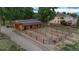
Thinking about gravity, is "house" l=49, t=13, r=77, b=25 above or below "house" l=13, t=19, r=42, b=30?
above

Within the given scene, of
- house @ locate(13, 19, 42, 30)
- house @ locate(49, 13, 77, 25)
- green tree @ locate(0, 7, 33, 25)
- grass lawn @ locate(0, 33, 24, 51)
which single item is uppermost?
green tree @ locate(0, 7, 33, 25)

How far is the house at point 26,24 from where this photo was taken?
3119 millimetres

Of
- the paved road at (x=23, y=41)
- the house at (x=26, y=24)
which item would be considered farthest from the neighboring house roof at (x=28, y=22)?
the paved road at (x=23, y=41)

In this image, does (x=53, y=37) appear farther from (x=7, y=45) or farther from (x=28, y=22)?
(x=7, y=45)

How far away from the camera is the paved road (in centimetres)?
312

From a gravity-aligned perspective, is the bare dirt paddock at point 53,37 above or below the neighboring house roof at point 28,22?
below

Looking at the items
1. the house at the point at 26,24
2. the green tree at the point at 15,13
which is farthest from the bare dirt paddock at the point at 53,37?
the green tree at the point at 15,13

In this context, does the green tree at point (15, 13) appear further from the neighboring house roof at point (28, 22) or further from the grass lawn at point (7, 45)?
the grass lawn at point (7, 45)

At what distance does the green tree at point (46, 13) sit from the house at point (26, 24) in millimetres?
68

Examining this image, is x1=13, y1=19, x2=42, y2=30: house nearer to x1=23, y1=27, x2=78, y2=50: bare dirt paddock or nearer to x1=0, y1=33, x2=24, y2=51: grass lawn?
x1=23, y1=27, x2=78, y2=50: bare dirt paddock

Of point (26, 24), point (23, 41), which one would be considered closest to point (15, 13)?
point (26, 24)

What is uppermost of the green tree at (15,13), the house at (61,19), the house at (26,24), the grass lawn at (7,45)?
the green tree at (15,13)

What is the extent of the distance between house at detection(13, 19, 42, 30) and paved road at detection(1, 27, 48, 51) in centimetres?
9

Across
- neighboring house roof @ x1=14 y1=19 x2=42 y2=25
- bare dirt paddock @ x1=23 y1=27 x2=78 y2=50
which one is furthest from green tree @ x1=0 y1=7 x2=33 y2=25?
bare dirt paddock @ x1=23 y1=27 x2=78 y2=50
